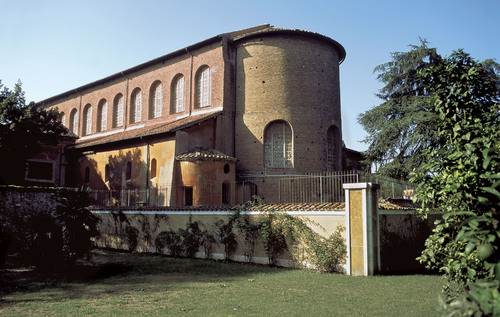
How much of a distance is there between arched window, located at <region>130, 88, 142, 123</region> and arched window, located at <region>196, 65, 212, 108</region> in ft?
20.7

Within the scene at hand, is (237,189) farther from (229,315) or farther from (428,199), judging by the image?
(428,199)

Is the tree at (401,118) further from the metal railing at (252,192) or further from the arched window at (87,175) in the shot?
the arched window at (87,175)

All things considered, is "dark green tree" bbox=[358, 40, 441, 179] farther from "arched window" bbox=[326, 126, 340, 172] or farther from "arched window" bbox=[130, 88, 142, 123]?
"arched window" bbox=[130, 88, 142, 123]

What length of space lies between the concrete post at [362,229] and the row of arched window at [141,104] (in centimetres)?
1553

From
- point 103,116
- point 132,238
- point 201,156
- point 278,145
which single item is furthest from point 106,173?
point 278,145

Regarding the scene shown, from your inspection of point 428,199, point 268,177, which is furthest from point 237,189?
point 428,199

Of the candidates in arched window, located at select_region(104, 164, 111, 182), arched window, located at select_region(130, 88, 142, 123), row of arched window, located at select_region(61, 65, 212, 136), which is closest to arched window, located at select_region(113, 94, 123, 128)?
row of arched window, located at select_region(61, 65, 212, 136)

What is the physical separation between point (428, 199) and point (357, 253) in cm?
668

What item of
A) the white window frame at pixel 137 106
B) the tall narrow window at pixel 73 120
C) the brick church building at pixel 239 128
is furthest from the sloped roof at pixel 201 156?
the tall narrow window at pixel 73 120

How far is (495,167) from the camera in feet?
12.3

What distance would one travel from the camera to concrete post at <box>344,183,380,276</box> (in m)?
11.1

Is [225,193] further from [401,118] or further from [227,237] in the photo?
[401,118]

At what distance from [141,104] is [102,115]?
A: 562 cm

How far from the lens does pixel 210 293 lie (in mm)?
8703
